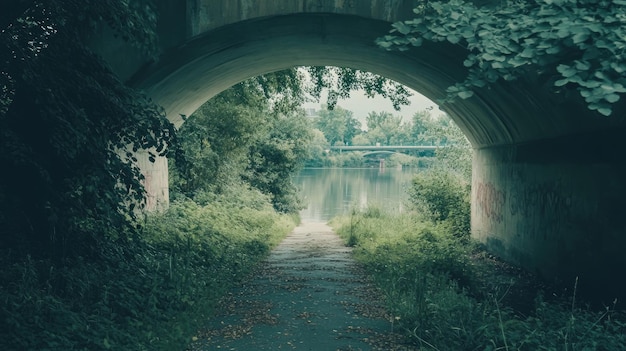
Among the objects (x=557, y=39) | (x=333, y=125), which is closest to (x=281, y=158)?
(x=557, y=39)

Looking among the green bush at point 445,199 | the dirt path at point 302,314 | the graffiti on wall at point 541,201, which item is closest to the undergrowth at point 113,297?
the dirt path at point 302,314

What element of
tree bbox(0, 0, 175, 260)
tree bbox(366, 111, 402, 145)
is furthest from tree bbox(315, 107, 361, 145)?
tree bbox(0, 0, 175, 260)

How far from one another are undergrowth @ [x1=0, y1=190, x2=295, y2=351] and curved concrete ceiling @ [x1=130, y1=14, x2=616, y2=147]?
3.24 meters

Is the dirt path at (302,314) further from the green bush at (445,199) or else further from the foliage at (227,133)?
the green bush at (445,199)

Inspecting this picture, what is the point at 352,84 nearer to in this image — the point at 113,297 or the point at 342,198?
the point at 113,297

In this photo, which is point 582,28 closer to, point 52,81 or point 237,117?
point 52,81

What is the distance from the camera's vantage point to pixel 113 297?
20.3 ft

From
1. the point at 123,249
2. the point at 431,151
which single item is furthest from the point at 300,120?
the point at 431,151

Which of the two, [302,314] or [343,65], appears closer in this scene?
[302,314]

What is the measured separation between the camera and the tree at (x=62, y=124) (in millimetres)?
5793

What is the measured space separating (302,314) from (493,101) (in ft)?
18.4

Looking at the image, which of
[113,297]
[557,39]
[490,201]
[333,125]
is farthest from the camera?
[333,125]

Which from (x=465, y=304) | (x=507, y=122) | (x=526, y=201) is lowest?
(x=465, y=304)

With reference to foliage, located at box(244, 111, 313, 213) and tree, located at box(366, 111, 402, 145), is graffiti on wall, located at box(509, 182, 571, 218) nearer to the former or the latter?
foliage, located at box(244, 111, 313, 213)
